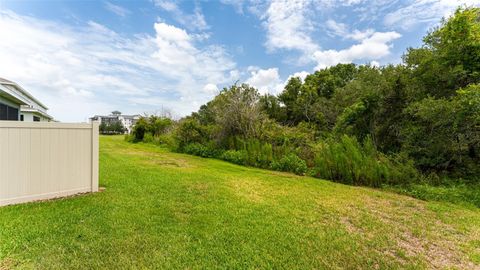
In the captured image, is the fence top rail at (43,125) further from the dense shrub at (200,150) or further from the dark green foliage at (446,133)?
the dark green foliage at (446,133)

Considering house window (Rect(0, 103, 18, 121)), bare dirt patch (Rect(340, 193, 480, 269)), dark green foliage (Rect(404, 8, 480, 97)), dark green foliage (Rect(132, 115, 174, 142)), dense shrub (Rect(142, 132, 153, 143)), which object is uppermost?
dark green foliage (Rect(404, 8, 480, 97))

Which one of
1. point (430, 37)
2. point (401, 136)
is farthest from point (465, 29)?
point (401, 136)

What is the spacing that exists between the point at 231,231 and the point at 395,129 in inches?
332

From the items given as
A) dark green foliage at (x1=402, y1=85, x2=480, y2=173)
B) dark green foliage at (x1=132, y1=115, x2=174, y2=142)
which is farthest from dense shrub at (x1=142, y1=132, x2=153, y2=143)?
dark green foliage at (x1=402, y1=85, x2=480, y2=173)

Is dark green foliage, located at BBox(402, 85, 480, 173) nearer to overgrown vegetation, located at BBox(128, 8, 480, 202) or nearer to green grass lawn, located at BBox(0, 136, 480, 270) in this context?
overgrown vegetation, located at BBox(128, 8, 480, 202)

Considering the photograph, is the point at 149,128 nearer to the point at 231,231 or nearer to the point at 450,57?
the point at 231,231

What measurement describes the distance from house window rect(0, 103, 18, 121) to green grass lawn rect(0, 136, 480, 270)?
10.6 m

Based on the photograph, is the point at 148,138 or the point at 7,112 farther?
the point at 148,138

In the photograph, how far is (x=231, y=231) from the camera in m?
3.17

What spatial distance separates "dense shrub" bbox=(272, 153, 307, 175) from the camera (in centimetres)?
852

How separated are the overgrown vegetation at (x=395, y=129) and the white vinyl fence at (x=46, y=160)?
658 centimetres

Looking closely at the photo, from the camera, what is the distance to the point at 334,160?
24.6 ft

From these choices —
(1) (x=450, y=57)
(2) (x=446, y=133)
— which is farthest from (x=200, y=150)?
(1) (x=450, y=57)

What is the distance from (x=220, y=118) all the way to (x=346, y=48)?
802cm
